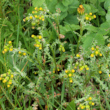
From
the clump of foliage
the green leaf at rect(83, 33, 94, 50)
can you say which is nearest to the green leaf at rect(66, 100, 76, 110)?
the clump of foliage

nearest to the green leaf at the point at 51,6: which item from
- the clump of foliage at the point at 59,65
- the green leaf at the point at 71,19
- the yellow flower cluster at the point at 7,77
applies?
the clump of foliage at the point at 59,65

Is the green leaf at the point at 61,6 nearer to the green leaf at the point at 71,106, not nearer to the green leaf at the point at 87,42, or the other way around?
the green leaf at the point at 87,42

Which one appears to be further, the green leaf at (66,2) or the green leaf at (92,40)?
the green leaf at (66,2)

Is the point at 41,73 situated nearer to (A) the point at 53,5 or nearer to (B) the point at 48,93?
(B) the point at 48,93

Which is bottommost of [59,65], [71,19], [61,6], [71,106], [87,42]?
[71,106]

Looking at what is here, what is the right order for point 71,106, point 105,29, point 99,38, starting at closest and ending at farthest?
point 71,106, point 99,38, point 105,29

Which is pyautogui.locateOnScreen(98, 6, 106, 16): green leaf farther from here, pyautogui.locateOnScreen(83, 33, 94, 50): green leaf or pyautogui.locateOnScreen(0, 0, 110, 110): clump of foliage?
pyautogui.locateOnScreen(83, 33, 94, 50): green leaf

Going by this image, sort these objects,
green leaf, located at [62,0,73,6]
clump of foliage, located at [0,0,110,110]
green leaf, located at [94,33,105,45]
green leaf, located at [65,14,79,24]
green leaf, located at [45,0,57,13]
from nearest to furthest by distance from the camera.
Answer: clump of foliage, located at [0,0,110,110] < green leaf, located at [94,33,105,45] < green leaf, located at [62,0,73,6] < green leaf, located at [45,0,57,13] < green leaf, located at [65,14,79,24]

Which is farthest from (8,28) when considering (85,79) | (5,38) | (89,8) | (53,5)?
(85,79)

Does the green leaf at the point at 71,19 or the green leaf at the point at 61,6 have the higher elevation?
the green leaf at the point at 61,6

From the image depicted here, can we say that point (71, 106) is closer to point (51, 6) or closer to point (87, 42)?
point (87, 42)

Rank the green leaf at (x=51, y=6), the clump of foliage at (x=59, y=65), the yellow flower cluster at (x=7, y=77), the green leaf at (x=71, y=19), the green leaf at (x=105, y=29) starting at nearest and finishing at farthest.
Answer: the yellow flower cluster at (x=7, y=77), the clump of foliage at (x=59, y=65), the green leaf at (x=105, y=29), the green leaf at (x=51, y=6), the green leaf at (x=71, y=19)

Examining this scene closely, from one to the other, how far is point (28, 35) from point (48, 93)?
97 cm

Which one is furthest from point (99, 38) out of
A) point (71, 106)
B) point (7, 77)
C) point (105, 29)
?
point (7, 77)
